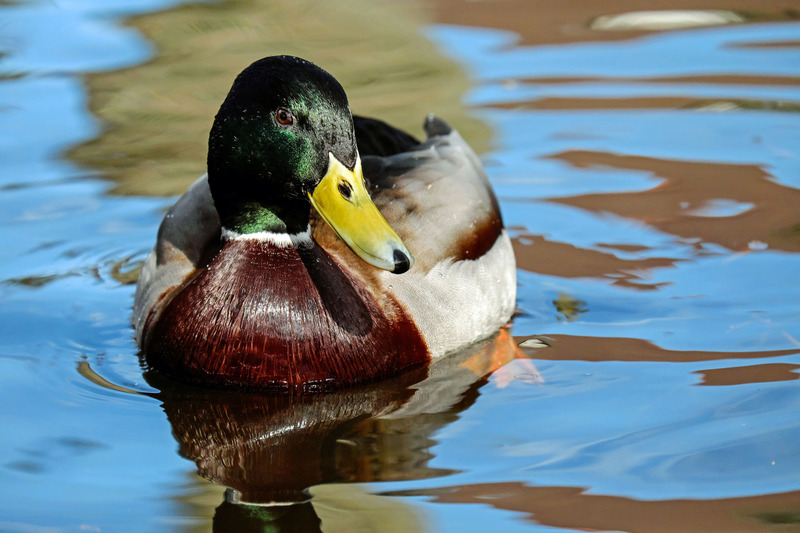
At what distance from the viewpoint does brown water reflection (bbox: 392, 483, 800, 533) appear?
12.2ft

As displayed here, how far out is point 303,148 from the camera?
4.43 m

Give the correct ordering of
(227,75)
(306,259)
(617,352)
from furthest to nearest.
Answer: (227,75) → (617,352) → (306,259)

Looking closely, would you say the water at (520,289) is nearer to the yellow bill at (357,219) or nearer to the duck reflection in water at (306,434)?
the duck reflection in water at (306,434)

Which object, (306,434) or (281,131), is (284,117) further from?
(306,434)

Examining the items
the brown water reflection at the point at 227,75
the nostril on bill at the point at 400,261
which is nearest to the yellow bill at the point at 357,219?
the nostril on bill at the point at 400,261

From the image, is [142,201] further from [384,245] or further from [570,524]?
[570,524]

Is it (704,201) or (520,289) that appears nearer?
(520,289)

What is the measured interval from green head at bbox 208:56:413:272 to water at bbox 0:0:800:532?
739mm

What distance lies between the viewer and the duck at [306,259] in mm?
4441

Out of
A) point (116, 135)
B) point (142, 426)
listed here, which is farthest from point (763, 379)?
point (116, 135)

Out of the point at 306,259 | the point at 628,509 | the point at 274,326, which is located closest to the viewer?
the point at 628,509

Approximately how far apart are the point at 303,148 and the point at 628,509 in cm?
175

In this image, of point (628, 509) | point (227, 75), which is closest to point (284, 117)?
point (628, 509)

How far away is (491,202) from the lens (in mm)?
5797
